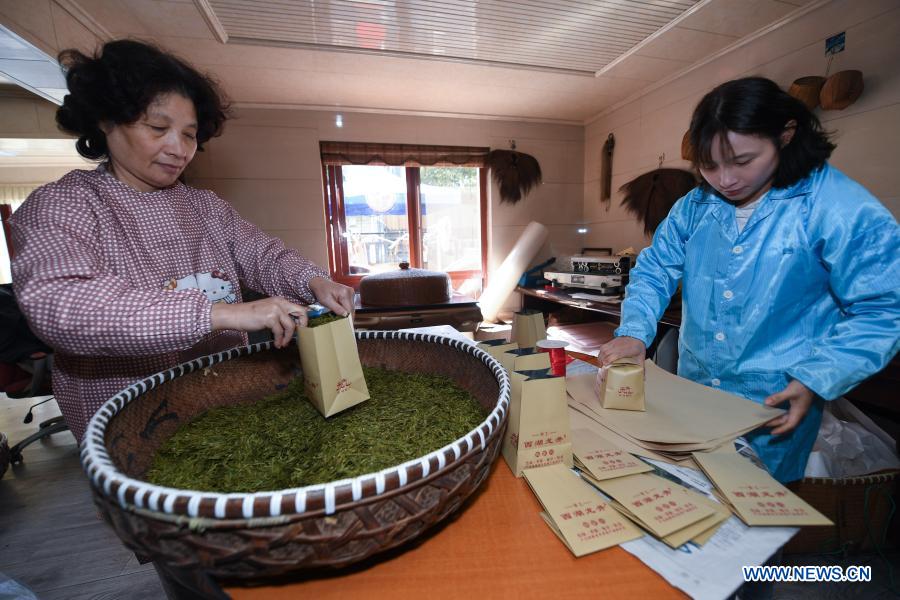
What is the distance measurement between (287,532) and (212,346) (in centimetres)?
86

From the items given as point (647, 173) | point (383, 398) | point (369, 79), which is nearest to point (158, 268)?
point (383, 398)

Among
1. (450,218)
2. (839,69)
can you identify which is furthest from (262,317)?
(450,218)

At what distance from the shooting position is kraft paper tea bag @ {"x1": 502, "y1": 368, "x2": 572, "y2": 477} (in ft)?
1.94

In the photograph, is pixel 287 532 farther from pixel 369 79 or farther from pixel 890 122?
pixel 369 79

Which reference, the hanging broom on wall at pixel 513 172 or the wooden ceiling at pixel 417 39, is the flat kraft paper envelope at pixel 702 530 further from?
the hanging broom on wall at pixel 513 172

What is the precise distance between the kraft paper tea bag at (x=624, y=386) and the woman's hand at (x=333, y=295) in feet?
1.95

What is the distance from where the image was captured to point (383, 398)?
2.50 ft

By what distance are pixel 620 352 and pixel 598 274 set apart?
200 centimetres

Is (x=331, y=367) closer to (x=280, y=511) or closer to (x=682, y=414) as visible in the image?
(x=280, y=511)

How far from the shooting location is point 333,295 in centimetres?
94

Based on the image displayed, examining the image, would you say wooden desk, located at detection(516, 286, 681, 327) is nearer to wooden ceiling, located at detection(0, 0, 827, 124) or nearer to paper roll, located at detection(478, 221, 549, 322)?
paper roll, located at detection(478, 221, 549, 322)

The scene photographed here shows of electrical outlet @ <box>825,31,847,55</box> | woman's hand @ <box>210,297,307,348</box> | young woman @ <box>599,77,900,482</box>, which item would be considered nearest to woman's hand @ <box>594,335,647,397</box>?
young woman @ <box>599,77,900,482</box>

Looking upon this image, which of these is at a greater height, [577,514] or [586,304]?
[577,514]

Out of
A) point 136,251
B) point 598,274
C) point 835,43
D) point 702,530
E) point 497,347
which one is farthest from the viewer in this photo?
point 598,274
